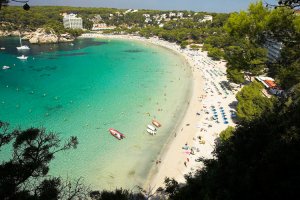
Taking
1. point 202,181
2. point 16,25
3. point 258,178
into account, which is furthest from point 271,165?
point 16,25

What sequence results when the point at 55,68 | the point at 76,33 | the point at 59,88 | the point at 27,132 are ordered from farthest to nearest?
the point at 76,33 < the point at 55,68 < the point at 59,88 < the point at 27,132

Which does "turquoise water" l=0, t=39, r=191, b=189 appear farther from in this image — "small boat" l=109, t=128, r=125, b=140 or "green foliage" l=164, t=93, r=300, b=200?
"green foliage" l=164, t=93, r=300, b=200

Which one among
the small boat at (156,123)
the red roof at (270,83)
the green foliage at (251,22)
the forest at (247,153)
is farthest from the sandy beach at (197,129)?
the green foliage at (251,22)

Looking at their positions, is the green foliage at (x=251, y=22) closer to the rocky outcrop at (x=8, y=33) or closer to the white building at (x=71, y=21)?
the rocky outcrop at (x=8, y=33)

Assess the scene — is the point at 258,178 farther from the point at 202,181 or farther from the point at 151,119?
the point at 151,119

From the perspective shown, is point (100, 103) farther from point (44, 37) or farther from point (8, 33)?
point (8, 33)
